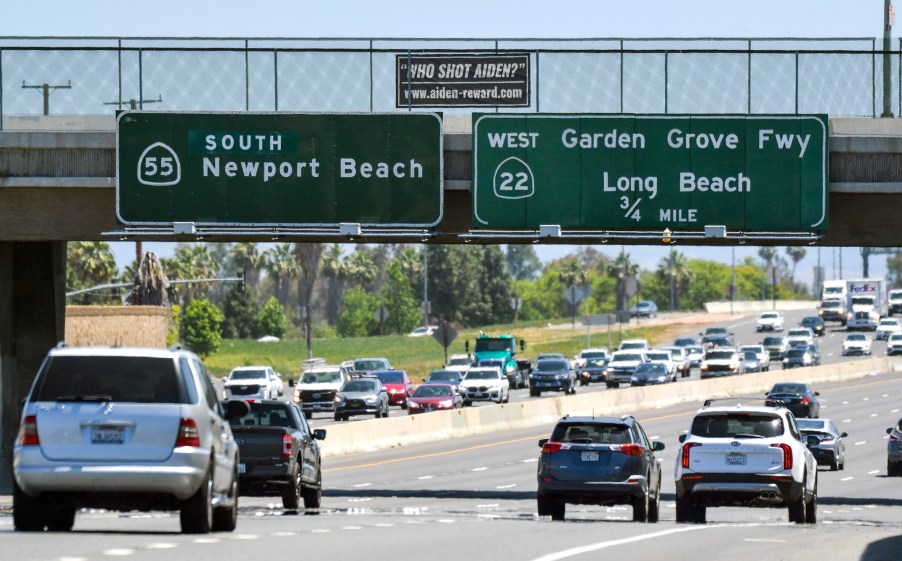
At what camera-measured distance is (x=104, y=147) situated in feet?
104

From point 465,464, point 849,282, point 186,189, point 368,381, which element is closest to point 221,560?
point 186,189

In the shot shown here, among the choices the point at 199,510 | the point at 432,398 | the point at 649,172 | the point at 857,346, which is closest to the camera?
the point at 199,510

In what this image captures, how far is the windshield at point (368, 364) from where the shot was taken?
74.9 metres

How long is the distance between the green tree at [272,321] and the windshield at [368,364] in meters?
95.0

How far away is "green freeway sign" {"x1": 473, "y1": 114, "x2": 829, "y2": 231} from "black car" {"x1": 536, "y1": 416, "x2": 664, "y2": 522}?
6181 millimetres

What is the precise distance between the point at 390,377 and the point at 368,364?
6799 millimetres

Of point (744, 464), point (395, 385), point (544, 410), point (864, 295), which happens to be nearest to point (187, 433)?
point (744, 464)

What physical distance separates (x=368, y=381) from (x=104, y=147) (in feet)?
92.9

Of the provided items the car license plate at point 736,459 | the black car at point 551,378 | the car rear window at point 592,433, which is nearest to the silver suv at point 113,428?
the car rear window at point 592,433

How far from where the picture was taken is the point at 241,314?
561 feet

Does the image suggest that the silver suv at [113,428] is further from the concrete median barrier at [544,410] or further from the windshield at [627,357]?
the windshield at [627,357]

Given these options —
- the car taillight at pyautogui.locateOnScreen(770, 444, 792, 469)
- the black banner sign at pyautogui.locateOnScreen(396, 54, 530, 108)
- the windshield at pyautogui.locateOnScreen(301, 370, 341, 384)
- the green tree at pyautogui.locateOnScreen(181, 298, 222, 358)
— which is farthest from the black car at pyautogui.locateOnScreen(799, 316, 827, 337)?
the car taillight at pyautogui.locateOnScreen(770, 444, 792, 469)

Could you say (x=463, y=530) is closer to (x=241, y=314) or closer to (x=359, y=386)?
(x=359, y=386)

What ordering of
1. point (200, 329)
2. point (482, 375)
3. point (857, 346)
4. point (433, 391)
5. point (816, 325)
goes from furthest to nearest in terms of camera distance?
point (816, 325) → point (200, 329) → point (857, 346) → point (482, 375) → point (433, 391)
